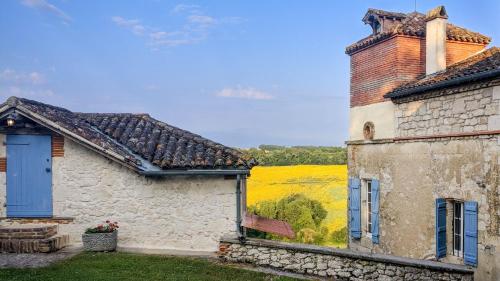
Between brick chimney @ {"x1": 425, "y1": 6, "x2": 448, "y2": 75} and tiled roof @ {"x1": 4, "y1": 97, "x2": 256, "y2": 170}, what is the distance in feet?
21.8

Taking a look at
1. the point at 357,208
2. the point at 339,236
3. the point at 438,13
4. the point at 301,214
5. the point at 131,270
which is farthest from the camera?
the point at 301,214

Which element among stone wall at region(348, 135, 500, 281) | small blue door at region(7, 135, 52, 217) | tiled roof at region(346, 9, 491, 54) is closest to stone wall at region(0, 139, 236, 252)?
small blue door at region(7, 135, 52, 217)

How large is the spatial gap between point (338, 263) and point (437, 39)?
7698 mm

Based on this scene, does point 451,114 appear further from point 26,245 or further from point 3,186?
point 3,186

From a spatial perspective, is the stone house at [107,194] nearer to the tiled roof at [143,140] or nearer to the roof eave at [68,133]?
the tiled roof at [143,140]

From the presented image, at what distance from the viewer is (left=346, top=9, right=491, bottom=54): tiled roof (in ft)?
44.6

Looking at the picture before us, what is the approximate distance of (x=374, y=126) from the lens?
1413 centimetres

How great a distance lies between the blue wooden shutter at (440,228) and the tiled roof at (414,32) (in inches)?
219

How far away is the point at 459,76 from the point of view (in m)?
10.4

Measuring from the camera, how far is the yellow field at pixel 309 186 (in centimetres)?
2677

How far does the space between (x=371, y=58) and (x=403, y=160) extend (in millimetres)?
3988

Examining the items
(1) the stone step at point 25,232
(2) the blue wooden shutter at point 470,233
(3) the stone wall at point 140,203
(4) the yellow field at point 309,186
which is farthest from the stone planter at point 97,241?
(4) the yellow field at point 309,186

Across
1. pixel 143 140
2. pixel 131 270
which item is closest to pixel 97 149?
pixel 143 140

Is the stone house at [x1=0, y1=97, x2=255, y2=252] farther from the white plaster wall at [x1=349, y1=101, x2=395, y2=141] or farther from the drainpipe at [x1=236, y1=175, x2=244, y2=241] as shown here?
the white plaster wall at [x1=349, y1=101, x2=395, y2=141]
